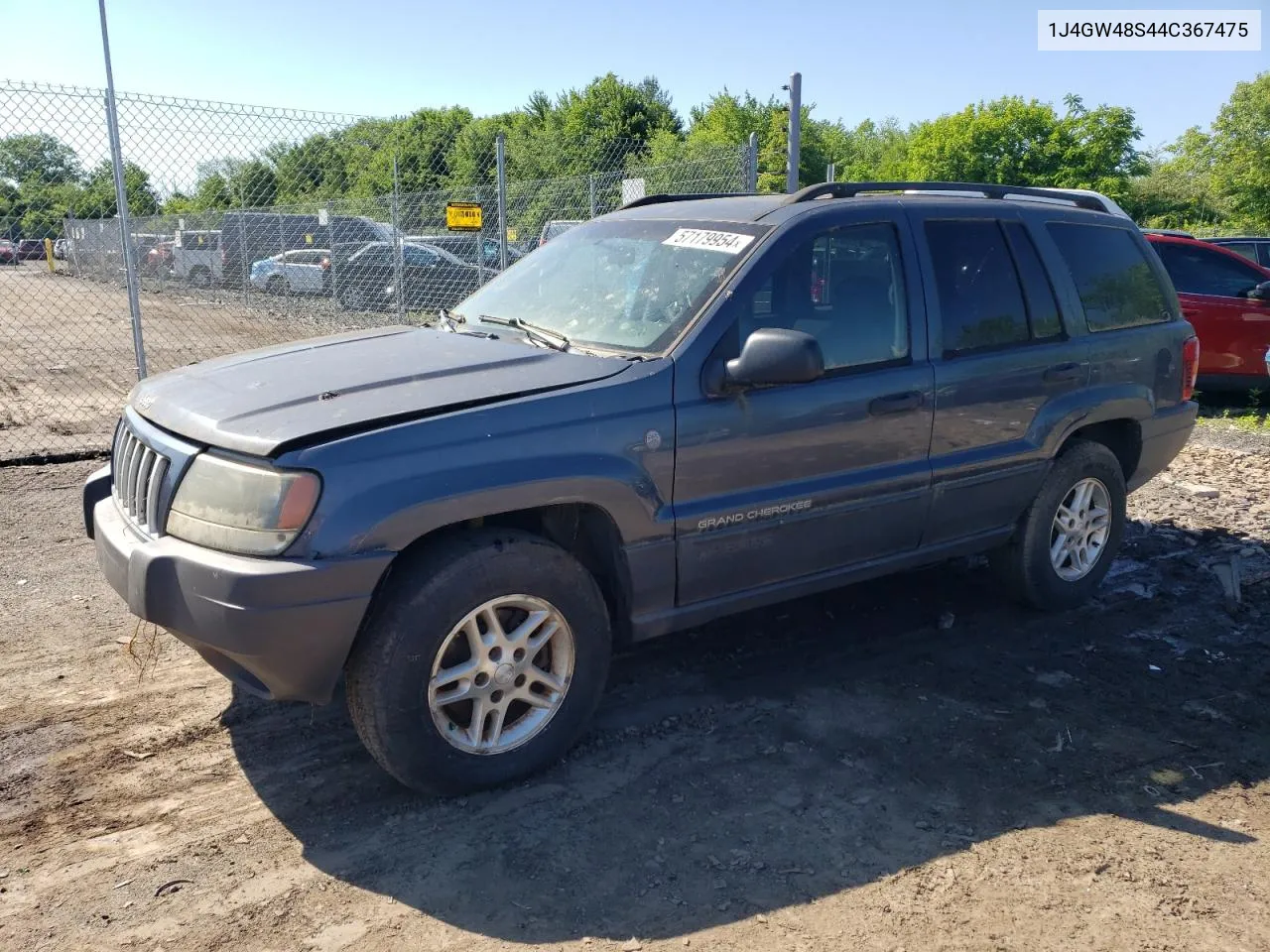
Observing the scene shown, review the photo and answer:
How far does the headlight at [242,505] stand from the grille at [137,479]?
0.16 meters

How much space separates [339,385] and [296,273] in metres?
17.3

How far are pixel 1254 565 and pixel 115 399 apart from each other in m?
9.85

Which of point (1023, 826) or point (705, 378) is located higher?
point (705, 378)

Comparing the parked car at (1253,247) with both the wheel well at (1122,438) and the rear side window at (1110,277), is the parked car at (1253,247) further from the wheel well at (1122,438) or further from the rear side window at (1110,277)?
the wheel well at (1122,438)

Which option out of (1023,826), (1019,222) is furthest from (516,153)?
(1023,826)

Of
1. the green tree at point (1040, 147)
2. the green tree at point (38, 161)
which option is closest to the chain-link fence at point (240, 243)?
the green tree at point (38, 161)

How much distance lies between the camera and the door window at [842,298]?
3.97 m

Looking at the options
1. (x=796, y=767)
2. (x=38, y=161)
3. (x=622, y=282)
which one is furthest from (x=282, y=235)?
(x=796, y=767)

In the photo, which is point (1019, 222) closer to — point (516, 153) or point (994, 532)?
point (994, 532)

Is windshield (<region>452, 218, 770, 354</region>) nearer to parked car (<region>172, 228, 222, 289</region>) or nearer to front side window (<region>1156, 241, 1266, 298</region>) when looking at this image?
front side window (<region>1156, 241, 1266, 298</region>)

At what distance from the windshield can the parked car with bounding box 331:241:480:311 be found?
11.3 metres

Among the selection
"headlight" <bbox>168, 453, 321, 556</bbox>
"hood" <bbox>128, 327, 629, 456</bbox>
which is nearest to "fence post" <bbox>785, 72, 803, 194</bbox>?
"hood" <bbox>128, 327, 629, 456</bbox>

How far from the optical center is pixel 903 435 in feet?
14.0

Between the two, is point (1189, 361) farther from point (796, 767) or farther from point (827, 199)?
point (796, 767)
